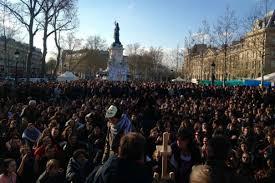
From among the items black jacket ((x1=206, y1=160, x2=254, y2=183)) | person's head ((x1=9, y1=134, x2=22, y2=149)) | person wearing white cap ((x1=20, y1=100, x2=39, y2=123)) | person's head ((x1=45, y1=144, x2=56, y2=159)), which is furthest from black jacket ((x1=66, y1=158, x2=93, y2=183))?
person wearing white cap ((x1=20, y1=100, x2=39, y2=123))

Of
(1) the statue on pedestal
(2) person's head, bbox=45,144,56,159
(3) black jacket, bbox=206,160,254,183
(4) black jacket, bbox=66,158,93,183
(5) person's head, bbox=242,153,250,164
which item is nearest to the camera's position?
(3) black jacket, bbox=206,160,254,183

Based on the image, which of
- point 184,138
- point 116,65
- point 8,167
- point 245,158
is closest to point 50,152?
point 8,167

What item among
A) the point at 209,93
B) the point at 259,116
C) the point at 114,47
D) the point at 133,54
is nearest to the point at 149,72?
the point at 133,54

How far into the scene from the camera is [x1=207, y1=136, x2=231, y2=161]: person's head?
12.4 ft

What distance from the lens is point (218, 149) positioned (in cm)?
387

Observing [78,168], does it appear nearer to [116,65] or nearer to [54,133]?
[54,133]

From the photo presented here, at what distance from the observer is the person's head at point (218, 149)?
3767 mm

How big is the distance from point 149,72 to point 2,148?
114m

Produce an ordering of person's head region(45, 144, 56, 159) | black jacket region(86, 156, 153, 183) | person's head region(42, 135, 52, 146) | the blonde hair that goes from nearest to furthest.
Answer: the blonde hair
black jacket region(86, 156, 153, 183)
person's head region(45, 144, 56, 159)
person's head region(42, 135, 52, 146)

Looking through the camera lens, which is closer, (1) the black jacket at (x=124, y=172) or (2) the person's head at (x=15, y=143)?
(1) the black jacket at (x=124, y=172)

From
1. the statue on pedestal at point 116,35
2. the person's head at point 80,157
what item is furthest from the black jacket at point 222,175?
the statue on pedestal at point 116,35

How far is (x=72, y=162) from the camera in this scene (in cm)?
731

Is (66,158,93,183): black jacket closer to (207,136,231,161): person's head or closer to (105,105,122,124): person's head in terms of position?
(105,105,122,124): person's head

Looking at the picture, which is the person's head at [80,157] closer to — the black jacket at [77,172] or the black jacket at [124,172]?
the black jacket at [77,172]
